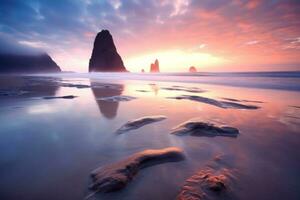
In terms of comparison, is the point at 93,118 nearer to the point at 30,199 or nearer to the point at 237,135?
the point at 30,199

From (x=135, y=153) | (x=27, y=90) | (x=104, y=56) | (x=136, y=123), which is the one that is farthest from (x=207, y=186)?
(x=104, y=56)

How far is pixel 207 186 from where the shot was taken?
179 centimetres

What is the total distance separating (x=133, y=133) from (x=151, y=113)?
5.71 feet

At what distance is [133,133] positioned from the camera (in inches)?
135

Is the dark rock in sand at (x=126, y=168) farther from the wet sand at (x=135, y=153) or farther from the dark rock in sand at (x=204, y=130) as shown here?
the dark rock in sand at (x=204, y=130)

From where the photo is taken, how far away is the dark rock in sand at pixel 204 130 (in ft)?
11.2

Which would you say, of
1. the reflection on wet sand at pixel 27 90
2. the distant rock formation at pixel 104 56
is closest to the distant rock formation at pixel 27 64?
the distant rock formation at pixel 104 56

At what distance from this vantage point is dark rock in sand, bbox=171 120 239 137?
3420mm

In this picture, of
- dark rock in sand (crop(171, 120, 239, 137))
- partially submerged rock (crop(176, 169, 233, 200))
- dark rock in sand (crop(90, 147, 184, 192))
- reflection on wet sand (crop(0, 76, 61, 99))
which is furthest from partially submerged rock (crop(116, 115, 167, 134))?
reflection on wet sand (crop(0, 76, 61, 99))

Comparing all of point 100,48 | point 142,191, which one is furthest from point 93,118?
point 100,48

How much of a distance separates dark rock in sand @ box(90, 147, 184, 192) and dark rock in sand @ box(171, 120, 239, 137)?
91 cm

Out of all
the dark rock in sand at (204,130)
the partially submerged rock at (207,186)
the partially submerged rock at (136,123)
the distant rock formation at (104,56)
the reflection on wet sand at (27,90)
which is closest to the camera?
the partially submerged rock at (207,186)

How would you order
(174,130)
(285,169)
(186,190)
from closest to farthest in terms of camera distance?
(186,190) → (285,169) → (174,130)

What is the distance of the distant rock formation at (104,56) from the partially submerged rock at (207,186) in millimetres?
116971
